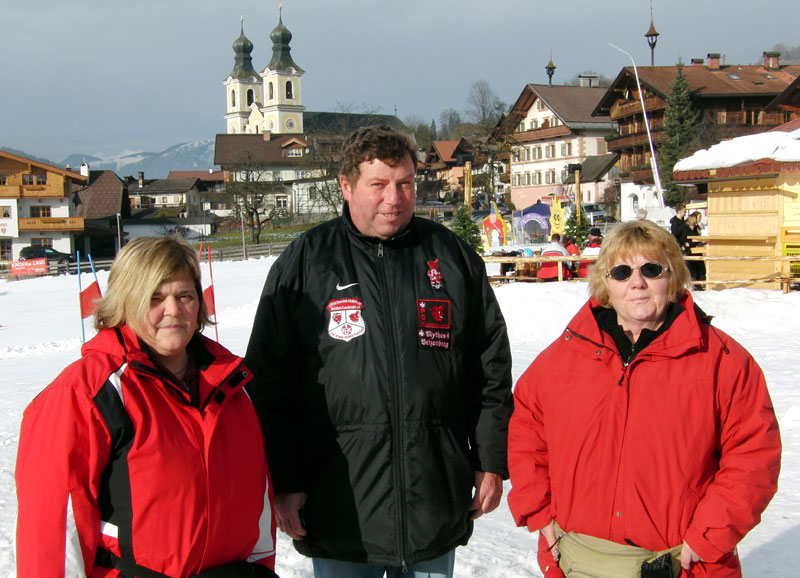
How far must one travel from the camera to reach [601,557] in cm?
265

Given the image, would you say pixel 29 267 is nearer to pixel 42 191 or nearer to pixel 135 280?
pixel 42 191

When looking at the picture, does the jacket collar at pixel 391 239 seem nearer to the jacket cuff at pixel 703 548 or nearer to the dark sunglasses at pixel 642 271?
the dark sunglasses at pixel 642 271

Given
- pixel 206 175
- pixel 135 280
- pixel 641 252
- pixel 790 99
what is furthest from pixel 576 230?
pixel 206 175

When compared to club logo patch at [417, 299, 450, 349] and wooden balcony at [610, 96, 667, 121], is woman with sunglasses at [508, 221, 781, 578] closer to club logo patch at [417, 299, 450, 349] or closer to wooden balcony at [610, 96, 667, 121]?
club logo patch at [417, 299, 450, 349]

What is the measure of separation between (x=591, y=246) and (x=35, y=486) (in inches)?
701

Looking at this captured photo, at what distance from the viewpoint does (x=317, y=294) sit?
2.94m

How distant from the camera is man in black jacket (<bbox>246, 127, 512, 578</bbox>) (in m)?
2.83

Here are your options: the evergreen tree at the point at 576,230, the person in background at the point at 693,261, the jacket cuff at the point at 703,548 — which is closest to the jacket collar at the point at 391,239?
the jacket cuff at the point at 703,548

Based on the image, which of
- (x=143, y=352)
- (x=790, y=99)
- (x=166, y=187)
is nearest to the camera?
(x=143, y=352)

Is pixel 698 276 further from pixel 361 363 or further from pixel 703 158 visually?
pixel 361 363

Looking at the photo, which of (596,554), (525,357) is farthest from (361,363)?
(525,357)

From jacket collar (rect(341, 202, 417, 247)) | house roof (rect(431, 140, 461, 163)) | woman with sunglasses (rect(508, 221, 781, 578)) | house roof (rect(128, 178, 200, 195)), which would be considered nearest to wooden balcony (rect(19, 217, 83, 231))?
house roof (rect(128, 178, 200, 195))

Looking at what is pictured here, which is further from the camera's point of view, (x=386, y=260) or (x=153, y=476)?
(x=386, y=260)

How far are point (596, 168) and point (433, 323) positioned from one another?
65.1 metres
